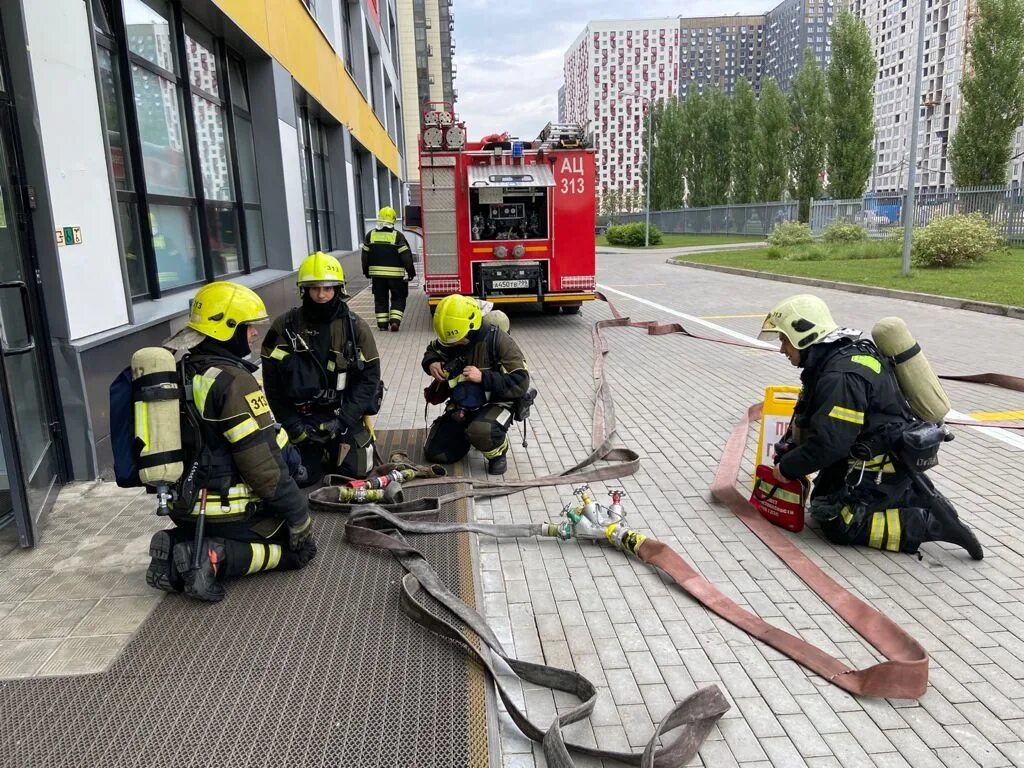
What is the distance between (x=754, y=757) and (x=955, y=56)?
128945 mm

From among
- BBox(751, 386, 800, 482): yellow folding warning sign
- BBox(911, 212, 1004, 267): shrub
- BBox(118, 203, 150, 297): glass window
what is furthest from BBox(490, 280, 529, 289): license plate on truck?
BBox(911, 212, 1004, 267): shrub

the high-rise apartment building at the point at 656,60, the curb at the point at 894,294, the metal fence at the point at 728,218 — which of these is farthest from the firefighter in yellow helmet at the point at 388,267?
the high-rise apartment building at the point at 656,60

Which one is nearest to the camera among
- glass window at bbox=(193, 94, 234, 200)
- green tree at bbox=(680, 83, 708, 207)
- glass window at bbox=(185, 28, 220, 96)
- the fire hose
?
the fire hose

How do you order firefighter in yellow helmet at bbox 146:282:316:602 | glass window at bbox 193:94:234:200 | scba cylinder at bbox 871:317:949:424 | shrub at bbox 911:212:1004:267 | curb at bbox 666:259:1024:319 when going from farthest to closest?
shrub at bbox 911:212:1004:267, curb at bbox 666:259:1024:319, glass window at bbox 193:94:234:200, scba cylinder at bbox 871:317:949:424, firefighter in yellow helmet at bbox 146:282:316:602

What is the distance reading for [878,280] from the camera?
17.2 metres

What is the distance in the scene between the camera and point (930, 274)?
1812 centimetres

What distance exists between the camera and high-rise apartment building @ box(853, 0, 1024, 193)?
104625mm

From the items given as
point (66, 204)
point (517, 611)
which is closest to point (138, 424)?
point (517, 611)

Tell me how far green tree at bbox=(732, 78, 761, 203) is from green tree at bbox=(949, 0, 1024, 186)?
2077cm

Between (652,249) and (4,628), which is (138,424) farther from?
(652,249)

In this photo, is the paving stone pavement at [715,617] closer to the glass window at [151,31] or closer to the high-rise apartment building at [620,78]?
the glass window at [151,31]

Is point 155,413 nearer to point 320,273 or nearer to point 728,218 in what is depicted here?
point 320,273

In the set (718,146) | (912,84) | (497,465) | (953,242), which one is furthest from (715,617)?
(912,84)

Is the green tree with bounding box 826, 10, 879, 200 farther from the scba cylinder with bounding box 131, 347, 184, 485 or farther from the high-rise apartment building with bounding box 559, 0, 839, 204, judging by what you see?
the high-rise apartment building with bounding box 559, 0, 839, 204
